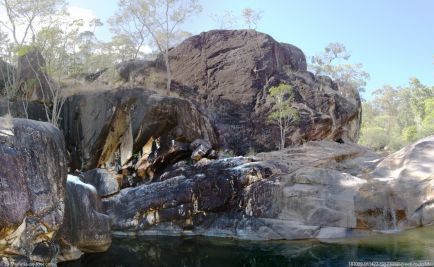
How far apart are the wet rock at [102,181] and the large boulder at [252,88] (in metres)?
7.36

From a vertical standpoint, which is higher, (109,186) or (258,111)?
(258,111)

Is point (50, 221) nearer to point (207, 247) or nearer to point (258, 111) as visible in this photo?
point (207, 247)

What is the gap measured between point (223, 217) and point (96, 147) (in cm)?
803

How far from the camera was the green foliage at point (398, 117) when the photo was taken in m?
40.6

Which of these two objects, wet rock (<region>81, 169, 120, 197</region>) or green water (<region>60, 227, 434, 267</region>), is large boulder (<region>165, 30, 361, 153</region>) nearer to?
wet rock (<region>81, 169, 120, 197</region>)

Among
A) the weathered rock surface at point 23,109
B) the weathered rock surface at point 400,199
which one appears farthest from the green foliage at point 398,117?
the weathered rock surface at point 23,109

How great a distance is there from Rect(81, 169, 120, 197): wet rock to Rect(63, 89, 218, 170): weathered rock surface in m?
2.06

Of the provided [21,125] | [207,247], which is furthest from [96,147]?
[21,125]

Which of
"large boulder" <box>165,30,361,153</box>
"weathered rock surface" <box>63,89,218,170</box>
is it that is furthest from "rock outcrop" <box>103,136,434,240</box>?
"large boulder" <box>165,30,361,153</box>

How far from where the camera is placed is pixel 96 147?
21.1 m

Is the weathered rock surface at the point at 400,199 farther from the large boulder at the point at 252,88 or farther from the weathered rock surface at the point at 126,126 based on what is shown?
the weathered rock surface at the point at 126,126

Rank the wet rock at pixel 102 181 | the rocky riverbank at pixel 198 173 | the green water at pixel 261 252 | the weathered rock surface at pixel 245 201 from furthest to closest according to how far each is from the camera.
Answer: the wet rock at pixel 102 181 < the weathered rock surface at pixel 245 201 < the green water at pixel 261 252 < the rocky riverbank at pixel 198 173

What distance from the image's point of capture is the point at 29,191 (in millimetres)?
9367

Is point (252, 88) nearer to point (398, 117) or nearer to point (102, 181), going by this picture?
point (102, 181)
